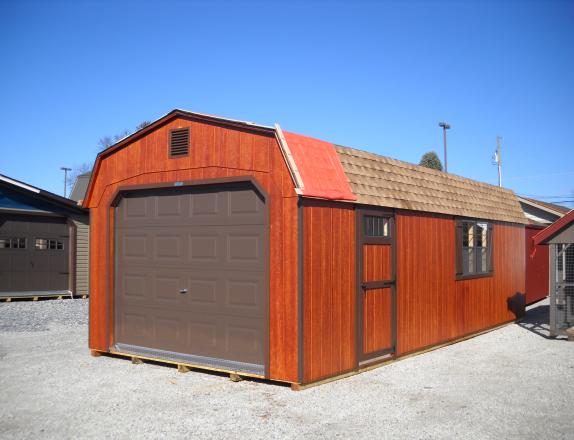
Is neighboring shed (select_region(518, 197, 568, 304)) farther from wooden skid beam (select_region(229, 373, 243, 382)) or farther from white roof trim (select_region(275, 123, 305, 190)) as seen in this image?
wooden skid beam (select_region(229, 373, 243, 382))

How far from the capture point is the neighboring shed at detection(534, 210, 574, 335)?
10.9 m

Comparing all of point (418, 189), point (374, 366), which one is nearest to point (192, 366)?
point (374, 366)

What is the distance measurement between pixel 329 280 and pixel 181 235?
2.33 meters

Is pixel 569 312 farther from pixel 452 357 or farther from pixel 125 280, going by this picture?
pixel 125 280

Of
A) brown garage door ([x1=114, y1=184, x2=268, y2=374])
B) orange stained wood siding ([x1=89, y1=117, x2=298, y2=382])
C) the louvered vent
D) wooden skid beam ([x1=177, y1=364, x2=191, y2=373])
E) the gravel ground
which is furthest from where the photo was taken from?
the louvered vent

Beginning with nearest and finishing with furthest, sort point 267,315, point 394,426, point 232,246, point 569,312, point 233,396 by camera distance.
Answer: point 394,426 → point 233,396 → point 267,315 → point 232,246 → point 569,312

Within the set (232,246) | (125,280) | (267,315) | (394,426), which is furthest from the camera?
(125,280)

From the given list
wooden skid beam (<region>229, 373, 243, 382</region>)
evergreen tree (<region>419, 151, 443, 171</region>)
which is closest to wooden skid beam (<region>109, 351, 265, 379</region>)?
wooden skid beam (<region>229, 373, 243, 382</region>)

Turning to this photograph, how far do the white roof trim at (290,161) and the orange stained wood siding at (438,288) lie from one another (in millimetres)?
2545

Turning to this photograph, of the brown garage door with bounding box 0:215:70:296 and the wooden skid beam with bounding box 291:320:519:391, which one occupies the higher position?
the brown garage door with bounding box 0:215:70:296

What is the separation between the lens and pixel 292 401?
6367mm

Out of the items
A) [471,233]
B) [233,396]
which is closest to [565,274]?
[471,233]

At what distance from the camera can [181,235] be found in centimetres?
834

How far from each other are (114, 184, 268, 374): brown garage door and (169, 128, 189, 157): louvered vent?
1.74 feet
